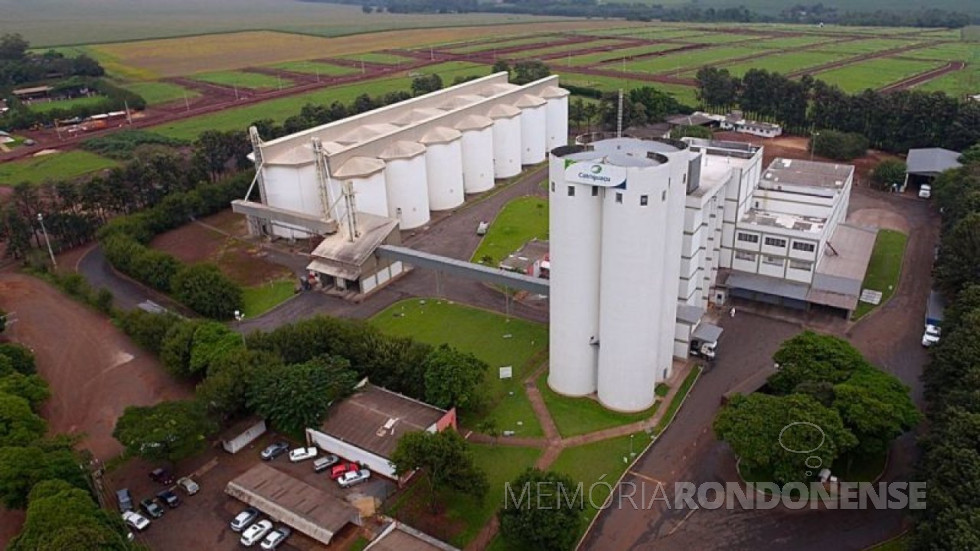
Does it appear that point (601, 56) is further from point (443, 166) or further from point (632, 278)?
point (632, 278)

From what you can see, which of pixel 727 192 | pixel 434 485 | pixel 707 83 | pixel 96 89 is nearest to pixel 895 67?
pixel 707 83

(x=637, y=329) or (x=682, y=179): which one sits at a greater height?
(x=682, y=179)

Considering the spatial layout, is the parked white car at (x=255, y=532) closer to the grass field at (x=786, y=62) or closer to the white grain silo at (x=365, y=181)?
the white grain silo at (x=365, y=181)

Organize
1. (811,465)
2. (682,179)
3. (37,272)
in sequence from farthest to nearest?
(37,272) < (682,179) < (811,465)

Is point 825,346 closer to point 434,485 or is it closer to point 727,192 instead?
point 727,192

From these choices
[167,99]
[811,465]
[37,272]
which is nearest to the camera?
[811,465]

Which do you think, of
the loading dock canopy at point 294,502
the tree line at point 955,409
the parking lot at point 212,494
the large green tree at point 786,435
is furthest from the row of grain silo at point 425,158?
the tree line at point 955,409
